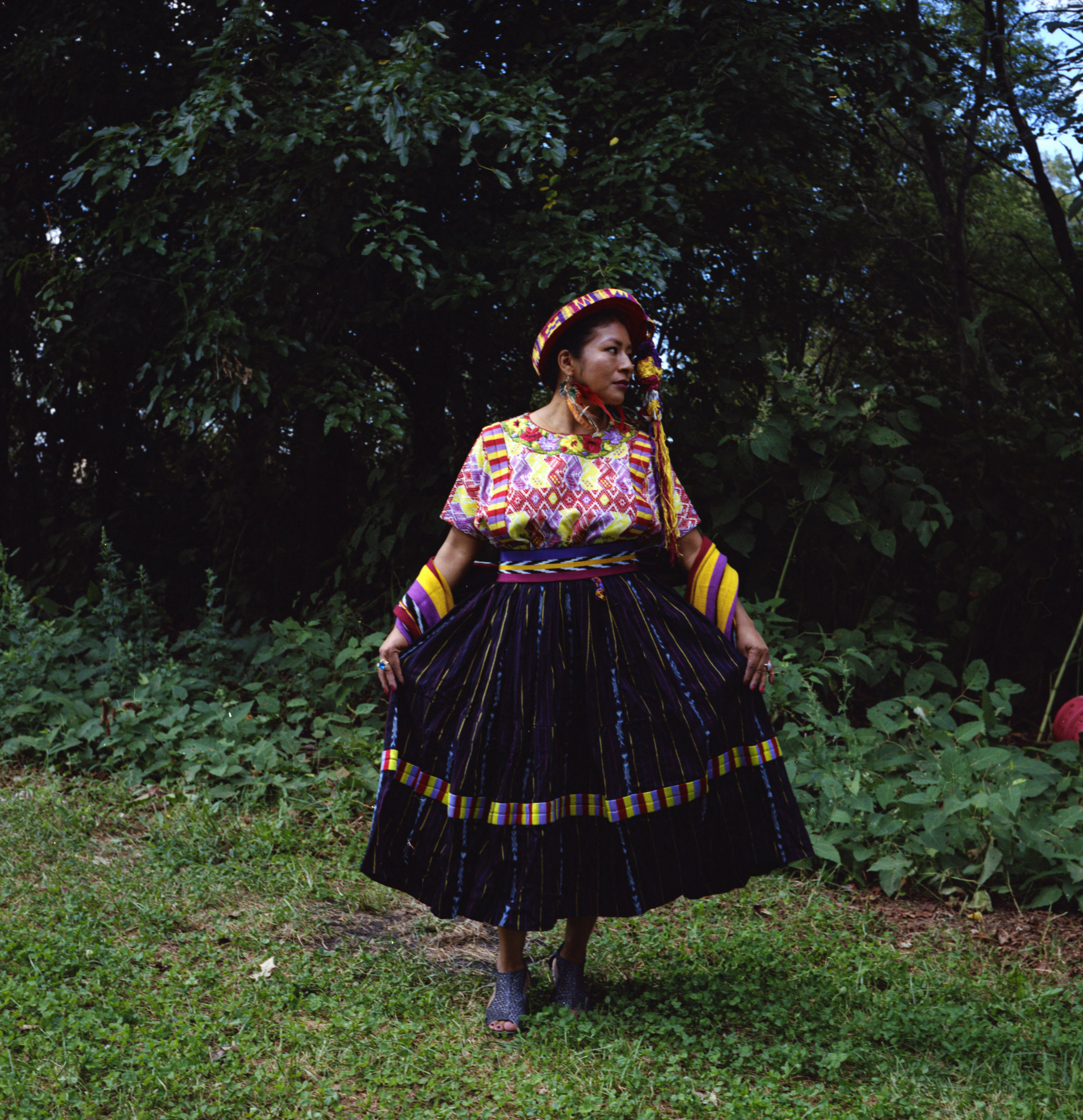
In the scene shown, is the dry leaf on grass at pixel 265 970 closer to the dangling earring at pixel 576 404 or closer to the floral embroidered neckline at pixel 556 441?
the floral embroidered neckline at pixel 556 441

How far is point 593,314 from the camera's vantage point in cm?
281

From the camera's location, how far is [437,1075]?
247cm

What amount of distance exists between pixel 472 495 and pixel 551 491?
0.22 metres

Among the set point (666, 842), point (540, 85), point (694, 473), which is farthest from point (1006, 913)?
point (540, 85)

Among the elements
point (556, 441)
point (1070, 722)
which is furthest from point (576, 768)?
point (1070, 722)

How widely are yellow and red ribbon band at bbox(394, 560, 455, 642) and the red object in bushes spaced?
307 cm

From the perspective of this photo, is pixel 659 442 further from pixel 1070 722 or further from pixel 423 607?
pixel 1070 722

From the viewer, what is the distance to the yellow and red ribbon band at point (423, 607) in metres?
2.85

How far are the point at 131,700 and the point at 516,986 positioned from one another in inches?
116

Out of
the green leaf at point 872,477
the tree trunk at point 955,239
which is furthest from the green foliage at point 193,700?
the tree trunk at point 955,239

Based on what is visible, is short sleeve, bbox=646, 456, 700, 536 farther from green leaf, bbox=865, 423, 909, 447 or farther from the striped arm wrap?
green leaf, bbox=865, 423, 909, 447

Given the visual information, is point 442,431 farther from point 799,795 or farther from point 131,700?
point 799,795

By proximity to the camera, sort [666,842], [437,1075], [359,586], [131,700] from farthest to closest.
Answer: [359,586]
[131,700]
[666,842]
[437,1075]

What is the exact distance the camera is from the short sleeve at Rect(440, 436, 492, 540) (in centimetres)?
277
